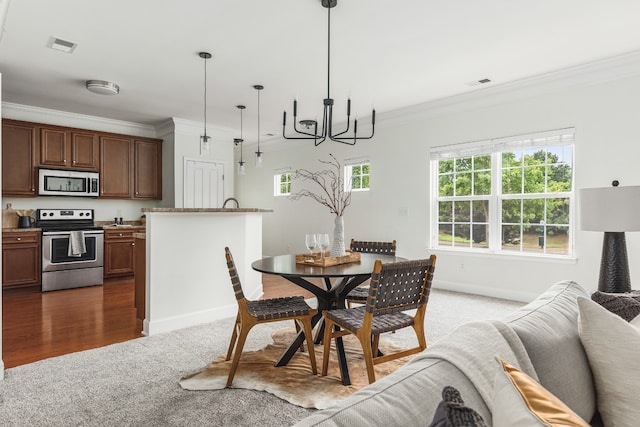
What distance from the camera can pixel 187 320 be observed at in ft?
11.8

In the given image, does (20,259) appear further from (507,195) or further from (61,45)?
(507,195)

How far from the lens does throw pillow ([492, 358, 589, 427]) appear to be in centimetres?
65

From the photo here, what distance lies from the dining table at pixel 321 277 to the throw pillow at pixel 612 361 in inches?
49.7

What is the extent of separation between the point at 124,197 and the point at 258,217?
315 centimetres

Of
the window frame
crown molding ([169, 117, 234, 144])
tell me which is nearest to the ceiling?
crown molding ([169, 117, 234, 144])

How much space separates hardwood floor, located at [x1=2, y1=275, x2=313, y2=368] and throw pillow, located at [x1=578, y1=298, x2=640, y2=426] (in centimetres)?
331

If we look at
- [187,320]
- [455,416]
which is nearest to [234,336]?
[187,320]

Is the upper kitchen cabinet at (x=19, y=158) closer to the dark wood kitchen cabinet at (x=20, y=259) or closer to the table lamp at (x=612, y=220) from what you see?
the dark wood kitchen cabinet at (x=20, y=259)

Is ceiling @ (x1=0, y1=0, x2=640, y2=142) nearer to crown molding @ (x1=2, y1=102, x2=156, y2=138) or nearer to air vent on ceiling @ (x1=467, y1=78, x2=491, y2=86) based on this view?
air vent on ceiling @ (x1=467, y1=78, x2=491, y2=86)

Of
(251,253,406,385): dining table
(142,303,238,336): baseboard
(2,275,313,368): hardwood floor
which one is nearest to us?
(251,253,406,385): dining table

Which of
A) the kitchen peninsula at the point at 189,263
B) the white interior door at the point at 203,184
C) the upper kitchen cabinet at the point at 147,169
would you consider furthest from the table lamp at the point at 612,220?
the upper kitchen cabinet at the point at 147,169

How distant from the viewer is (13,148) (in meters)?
5.28

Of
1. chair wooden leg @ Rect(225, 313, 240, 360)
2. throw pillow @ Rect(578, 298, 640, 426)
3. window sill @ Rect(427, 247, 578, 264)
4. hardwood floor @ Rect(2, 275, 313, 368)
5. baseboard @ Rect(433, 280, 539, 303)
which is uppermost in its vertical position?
throw pillow @ Rect(578, 298, 640, 426)

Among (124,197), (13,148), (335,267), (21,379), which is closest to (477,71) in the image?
(335,267)
